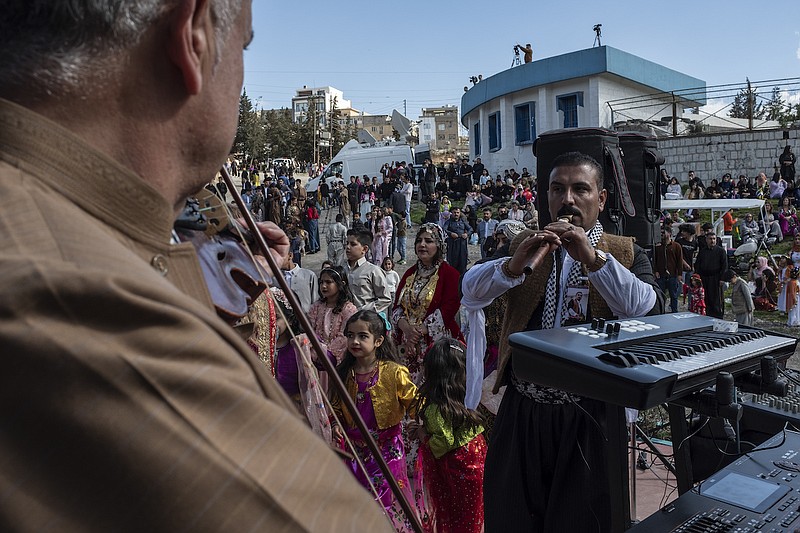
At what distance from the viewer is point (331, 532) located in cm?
66

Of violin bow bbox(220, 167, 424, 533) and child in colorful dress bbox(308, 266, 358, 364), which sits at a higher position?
violin bow bbox(220, 167, 424, 533)

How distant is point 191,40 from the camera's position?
843 millimetres

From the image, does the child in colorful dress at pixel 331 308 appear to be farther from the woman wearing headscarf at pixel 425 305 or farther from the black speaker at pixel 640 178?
the black speaker at pixel 640 178

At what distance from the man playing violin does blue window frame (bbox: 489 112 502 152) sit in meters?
30.9

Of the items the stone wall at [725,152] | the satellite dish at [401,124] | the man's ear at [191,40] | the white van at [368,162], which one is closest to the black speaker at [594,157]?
the man's ear at [191,40]

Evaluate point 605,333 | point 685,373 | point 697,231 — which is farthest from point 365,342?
point 697,231

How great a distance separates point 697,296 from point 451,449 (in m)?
9.00

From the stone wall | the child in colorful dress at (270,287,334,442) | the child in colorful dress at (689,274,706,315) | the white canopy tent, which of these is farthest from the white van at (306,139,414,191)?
the child in colorful dress at (270,287,334,442)

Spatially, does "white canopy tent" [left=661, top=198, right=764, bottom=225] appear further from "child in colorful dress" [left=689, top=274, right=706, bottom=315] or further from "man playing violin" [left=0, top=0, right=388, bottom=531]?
"man playing violin" [left=0, top=0, right=388, bottom=531]

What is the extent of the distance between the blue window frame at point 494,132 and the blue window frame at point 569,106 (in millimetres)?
3435

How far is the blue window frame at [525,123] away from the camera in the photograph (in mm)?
29203

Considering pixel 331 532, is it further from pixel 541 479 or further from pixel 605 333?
pixel 541 479

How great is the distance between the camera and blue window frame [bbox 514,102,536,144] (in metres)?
29.2

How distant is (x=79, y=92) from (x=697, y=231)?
1678 cm
